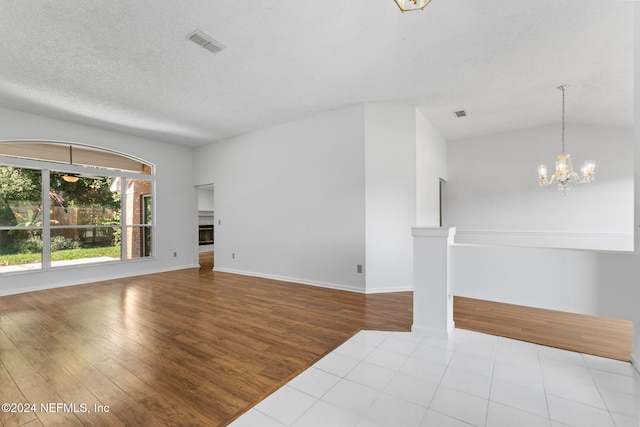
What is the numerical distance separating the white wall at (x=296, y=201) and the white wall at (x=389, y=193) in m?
0.16

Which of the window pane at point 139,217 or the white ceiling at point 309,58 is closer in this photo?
the white ceiling at point 309,58

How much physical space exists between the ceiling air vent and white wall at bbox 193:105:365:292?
2218 millimetres

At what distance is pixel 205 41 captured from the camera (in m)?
2.86

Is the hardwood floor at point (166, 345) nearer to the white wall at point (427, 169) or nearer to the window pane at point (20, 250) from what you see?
the window pane at point (20, 250)

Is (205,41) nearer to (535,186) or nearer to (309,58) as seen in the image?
(309,58)

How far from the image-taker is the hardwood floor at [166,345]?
5.77 ft

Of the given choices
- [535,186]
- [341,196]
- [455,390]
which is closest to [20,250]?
[341,196]

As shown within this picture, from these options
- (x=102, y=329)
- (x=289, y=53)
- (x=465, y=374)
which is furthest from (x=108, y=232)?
(x=465, y=374)

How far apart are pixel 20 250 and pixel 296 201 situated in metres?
4.79

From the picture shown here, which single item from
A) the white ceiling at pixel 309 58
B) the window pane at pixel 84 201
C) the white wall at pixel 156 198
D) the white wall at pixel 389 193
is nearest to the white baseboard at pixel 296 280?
the white wall at pixel 389 193

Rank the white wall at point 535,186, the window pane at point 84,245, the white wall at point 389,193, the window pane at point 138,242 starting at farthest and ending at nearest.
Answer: the window pane at point 138,242, the white wall at point 535,186, the window pane at point 84,245, the white wall at point 389,193

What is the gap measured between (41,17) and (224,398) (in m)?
3.61

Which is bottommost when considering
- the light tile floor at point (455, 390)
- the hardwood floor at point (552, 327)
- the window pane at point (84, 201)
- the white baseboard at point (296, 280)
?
the white baseboard at point (296, 280)

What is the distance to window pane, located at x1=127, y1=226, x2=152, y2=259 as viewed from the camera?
19.9 feet
